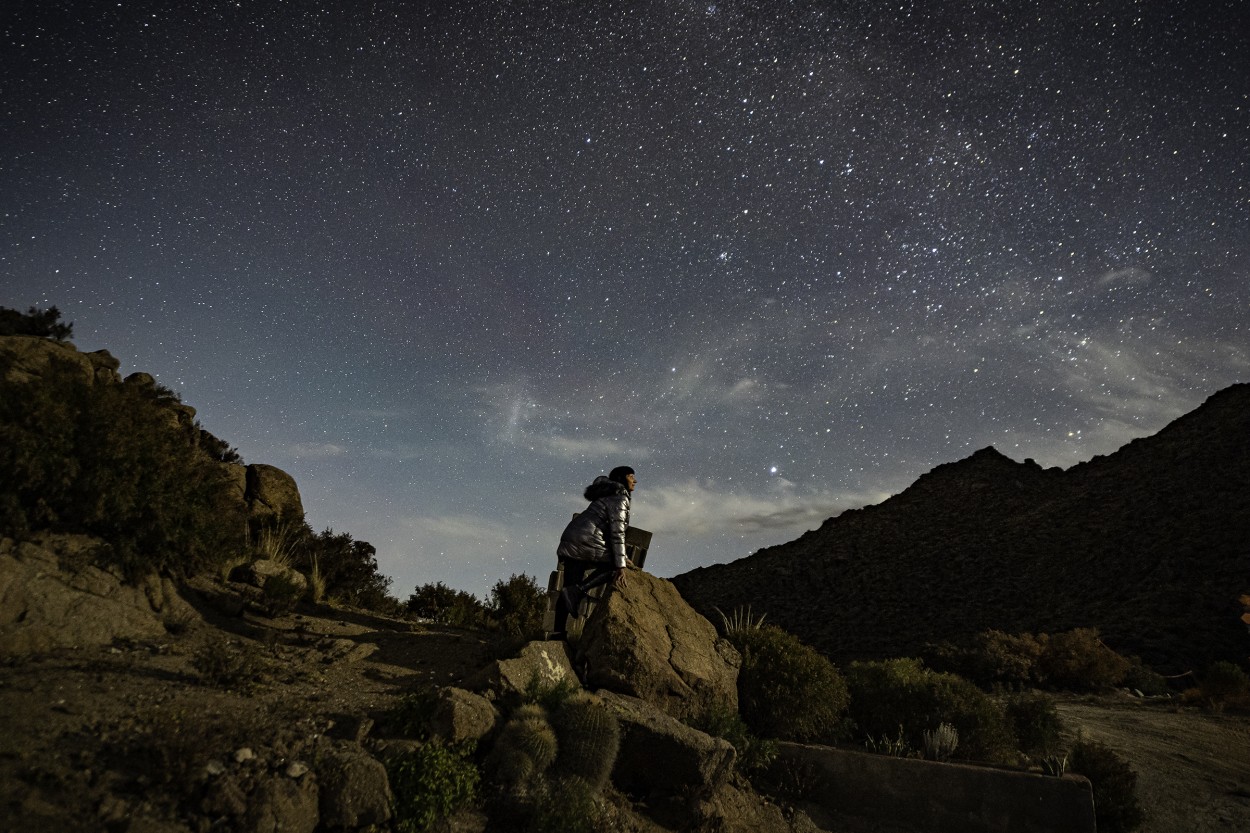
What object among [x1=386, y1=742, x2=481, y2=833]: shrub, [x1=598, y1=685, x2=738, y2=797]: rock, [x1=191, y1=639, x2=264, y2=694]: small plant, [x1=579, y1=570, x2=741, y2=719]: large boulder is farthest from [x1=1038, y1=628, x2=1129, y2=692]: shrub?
[x1=191, y1=639, x2=264, y2=694]: small plant

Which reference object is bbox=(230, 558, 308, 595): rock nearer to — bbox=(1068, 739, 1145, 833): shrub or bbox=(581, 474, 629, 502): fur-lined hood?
bbox=(581, 474, 629, 502): fur-lined hood

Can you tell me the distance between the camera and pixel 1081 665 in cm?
1769

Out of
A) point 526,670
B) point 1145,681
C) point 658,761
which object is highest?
point 526,670

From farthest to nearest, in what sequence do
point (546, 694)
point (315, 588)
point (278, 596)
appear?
point (315, 588) → point (278, 596) → point (546, 694)

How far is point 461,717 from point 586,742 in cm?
119

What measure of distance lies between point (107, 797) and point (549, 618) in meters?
5.60

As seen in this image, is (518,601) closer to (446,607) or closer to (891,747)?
(446,607)

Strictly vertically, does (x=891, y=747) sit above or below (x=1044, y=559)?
below

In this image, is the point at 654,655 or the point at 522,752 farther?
the point at 654,655

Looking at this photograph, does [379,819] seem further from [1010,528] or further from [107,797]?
[1010,528]

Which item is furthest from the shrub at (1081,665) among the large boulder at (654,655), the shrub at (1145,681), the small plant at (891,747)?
the large boulder at (654,655)

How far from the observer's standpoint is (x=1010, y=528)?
33.6 m

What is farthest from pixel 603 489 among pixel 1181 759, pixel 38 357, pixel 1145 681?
pixel 1145 681

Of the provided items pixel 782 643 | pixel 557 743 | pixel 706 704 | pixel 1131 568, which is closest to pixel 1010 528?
pixel 1131 568
